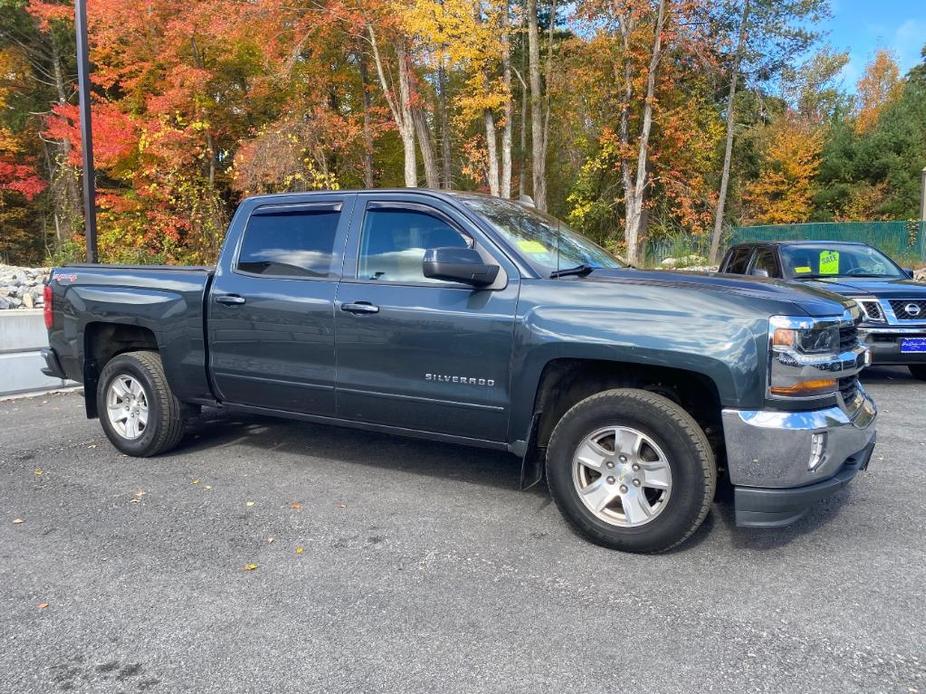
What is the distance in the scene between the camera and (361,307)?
4.41 m

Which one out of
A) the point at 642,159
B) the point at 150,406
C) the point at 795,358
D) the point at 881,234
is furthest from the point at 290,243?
the point at 881,234

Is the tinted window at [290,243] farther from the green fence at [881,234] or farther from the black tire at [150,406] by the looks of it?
the green fence at [881,234]

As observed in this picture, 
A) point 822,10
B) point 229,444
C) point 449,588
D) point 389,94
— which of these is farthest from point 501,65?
point 449,588

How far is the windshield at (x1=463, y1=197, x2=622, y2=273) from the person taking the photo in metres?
4.22

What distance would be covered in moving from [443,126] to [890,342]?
75.6 ft

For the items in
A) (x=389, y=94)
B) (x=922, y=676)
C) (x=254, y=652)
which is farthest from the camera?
(x=389, y=94)

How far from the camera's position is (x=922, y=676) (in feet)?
8.64

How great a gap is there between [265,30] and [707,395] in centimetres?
2153

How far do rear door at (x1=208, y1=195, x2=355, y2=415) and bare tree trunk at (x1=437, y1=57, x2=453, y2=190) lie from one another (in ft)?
65.1

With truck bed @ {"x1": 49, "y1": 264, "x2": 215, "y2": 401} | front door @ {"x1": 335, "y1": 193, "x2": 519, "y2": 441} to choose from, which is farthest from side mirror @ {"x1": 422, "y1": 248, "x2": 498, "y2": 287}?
truck bed @ {"x1": 49, "y1": 264, "x2": 215, "y2": 401}

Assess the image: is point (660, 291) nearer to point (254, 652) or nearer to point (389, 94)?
point (254, 652)

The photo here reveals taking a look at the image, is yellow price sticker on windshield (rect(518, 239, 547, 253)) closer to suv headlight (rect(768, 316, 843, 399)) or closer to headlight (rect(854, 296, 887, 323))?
suv headlight (rect(768, 316, 843, 399))

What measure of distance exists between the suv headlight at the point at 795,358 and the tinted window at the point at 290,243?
273cm

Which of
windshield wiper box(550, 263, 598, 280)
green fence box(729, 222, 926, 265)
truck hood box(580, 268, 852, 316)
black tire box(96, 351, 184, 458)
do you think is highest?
green fence box(729, 222, 926, 265)
